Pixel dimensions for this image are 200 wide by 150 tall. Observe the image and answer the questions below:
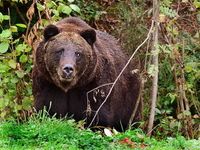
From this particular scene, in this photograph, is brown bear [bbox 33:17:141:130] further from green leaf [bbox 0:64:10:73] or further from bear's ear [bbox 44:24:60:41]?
green leaf [bbox 0:64:10:73]

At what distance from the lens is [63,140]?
6.45m

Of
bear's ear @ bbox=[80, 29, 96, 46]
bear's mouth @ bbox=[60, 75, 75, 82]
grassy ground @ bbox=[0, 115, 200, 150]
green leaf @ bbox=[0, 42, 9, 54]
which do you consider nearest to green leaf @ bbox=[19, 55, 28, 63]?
green leaf @ bbox=[0, 42, 9, 54]

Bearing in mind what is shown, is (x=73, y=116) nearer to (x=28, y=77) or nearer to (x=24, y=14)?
(x=28, y=77)

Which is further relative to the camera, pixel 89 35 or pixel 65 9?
pixel 65 9

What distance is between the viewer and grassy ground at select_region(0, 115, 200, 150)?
633cm

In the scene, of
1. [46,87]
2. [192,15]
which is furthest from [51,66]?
[192,15]

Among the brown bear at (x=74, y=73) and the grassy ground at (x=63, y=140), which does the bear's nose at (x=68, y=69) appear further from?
the grassy ground at (x=63, y=140)

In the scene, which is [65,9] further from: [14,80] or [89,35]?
[14,80]

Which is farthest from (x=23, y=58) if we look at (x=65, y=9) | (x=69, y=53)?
(x=69, y=53)

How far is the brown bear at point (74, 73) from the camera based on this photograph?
8.41m

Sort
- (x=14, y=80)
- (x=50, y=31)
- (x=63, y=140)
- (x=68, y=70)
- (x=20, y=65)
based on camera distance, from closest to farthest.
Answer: (x=63, y=140) < (x=68, y=70) < (x=50, y=31) < (x=14, y=80) < (x=20, y=65)

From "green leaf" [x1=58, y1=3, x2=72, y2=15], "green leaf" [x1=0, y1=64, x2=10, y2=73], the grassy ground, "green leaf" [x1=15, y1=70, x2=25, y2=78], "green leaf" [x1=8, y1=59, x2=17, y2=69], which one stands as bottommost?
the grassy ground

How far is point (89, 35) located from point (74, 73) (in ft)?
2.36

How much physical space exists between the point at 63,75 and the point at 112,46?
1.83 meters
